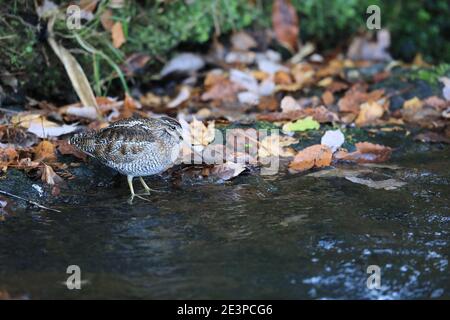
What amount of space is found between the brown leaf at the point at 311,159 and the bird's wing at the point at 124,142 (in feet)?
4.14

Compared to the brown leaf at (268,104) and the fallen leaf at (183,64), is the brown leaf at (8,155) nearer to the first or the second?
the brown leaf at (268,104)

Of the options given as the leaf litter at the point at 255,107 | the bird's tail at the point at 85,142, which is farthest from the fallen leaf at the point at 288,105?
the bird's tail at the point at 85,142

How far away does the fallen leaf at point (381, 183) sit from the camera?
528 centimetres

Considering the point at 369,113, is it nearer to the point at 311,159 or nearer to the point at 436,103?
the point at 436,103

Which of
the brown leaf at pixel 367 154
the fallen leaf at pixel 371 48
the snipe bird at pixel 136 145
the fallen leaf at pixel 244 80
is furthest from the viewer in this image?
the fallen leaf at pixel 371 48

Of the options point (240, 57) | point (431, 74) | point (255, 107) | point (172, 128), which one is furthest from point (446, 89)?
point (172, 128)

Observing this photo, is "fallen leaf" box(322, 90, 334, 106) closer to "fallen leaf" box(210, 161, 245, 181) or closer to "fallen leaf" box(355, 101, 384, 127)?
"fallen leaf" box(355, 101, 384, 127)

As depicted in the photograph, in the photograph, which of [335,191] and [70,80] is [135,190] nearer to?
[335,191]

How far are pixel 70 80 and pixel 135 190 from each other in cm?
210

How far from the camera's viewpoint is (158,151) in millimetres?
5387

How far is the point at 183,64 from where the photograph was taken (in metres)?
8.46

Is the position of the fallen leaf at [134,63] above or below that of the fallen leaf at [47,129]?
above

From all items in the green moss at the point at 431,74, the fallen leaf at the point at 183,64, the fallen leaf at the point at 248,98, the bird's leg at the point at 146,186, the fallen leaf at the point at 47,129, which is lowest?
the bird's leg at the point at 146,186
